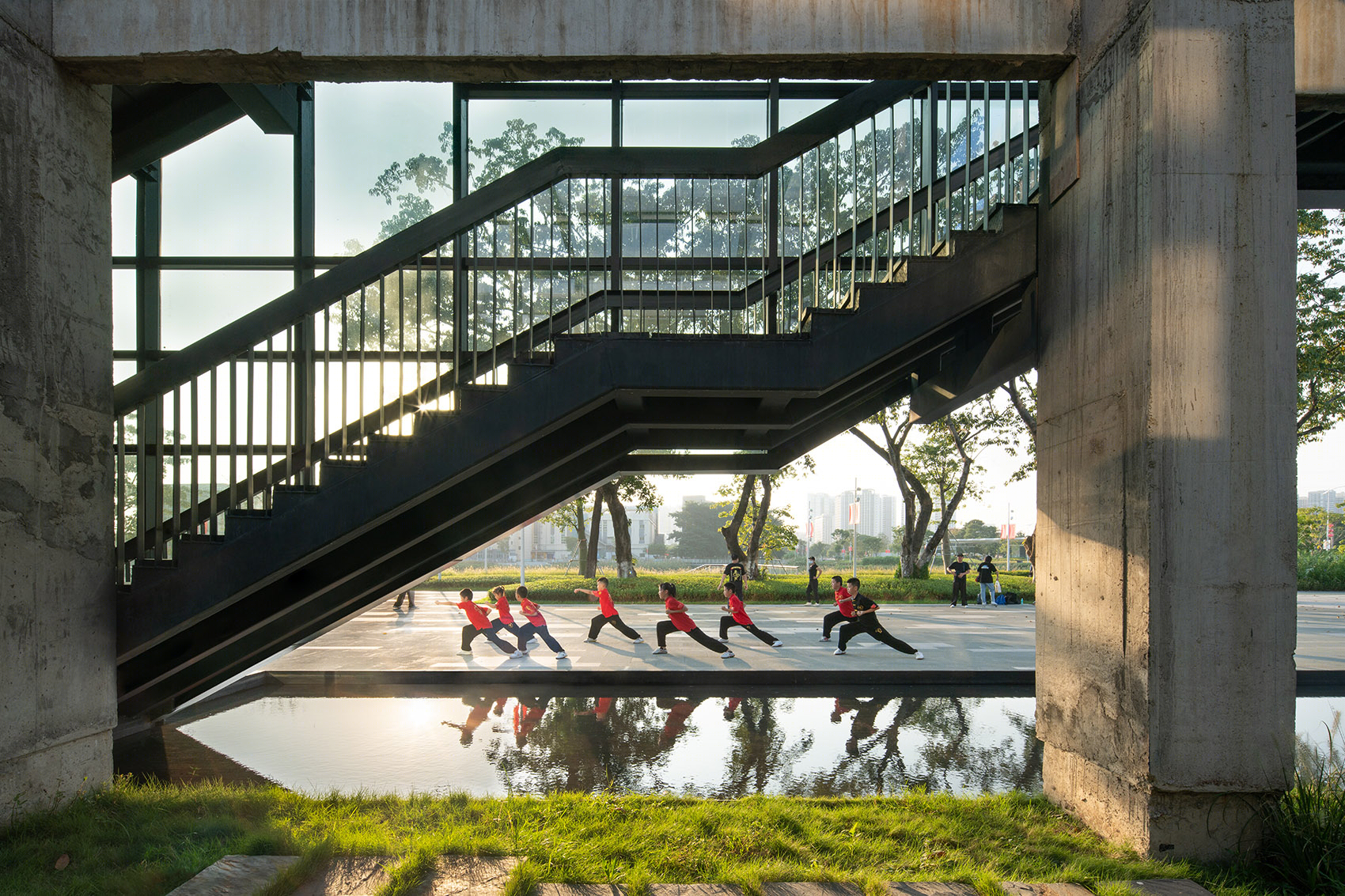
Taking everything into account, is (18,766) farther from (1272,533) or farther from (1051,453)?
(1272,533)

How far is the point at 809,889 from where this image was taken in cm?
337

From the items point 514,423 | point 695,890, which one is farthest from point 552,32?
point 695,890

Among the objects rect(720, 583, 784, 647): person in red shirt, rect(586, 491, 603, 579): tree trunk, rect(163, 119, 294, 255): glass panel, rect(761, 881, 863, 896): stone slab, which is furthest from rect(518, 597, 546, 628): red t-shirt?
rect(586, 491, 603, 579): tree trunk

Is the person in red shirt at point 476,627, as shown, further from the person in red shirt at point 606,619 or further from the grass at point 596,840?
the grass at point 596,840

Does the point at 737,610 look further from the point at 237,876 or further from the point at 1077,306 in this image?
the point at 237,876

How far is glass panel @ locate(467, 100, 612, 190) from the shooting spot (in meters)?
7.93

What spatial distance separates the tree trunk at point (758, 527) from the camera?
2545cm

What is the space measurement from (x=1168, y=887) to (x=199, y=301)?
8.61 metres

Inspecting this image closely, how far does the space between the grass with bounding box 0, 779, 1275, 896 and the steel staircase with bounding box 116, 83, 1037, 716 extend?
1.29m

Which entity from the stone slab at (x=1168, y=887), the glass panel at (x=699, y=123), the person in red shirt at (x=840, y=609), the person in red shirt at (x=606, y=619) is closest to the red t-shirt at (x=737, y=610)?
the person in red shirt at (x=840, y=609)

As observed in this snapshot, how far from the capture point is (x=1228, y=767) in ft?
12.1

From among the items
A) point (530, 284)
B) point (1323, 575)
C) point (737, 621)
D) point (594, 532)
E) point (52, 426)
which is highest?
point (530, 284)

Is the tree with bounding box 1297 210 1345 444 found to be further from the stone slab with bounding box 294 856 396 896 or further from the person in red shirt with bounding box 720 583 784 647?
the stone slab with bounding box 294 856 396 896

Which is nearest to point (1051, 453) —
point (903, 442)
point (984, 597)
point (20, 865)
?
point (20, 865)
